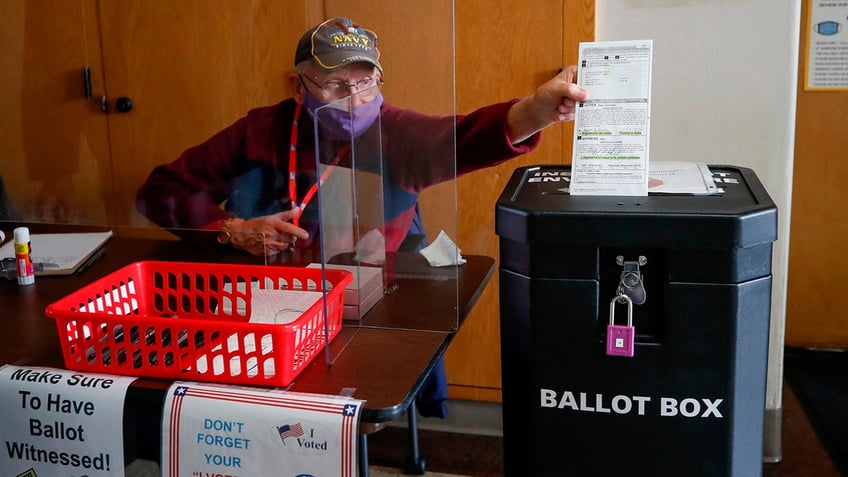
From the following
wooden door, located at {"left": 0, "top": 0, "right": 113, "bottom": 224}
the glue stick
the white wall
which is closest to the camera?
the glue stick

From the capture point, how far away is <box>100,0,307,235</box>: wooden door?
2725 millimetres

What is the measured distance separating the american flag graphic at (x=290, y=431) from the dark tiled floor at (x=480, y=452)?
147 centimetres

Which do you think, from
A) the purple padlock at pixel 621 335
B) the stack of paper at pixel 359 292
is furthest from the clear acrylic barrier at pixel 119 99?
the purple padlock at pixel 621 335

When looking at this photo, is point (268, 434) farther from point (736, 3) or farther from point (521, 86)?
point (736, 3)

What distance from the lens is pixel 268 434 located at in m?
1.23

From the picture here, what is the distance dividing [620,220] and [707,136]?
140cm

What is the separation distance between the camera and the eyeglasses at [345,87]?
162 cm

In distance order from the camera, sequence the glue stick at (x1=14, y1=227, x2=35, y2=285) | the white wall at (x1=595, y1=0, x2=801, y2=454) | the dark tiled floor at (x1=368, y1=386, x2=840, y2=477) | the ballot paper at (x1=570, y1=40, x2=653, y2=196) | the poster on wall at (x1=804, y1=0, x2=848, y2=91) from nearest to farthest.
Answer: the ballot paper at (x1=570, y1=40, x2=653, y2=196) → the glue stick at (x1=14, y1=227, x2=35, y2=285) → the white wall at (x1=595, y1=0, x2=801, y2=454) → the dark tiled floor at (x1=368, y1=386, x2=840, y2=477) → the poster on wall at (x1=804, y1=0, x2=848, y2=91)

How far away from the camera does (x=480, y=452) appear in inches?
108

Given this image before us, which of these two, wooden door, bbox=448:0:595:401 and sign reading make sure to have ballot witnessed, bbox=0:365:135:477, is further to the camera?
wooden door, bbox=448:0:595:401

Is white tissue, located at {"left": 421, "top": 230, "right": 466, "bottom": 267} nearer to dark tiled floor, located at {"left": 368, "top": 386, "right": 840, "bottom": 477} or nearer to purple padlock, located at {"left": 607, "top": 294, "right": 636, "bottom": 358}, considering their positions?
purple padlock, located at {"left": 607, "top": 294, "right": 636, "bottom": 358}

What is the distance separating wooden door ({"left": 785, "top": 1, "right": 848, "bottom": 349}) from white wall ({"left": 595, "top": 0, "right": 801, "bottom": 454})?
36.5 inches

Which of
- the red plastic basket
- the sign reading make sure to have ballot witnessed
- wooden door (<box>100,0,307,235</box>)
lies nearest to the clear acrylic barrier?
wooden door (<box>100,0,307,235</box>)

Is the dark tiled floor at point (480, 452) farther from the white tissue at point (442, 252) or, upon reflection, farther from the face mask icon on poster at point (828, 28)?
the face mask icon on poster at point (828, 28)
